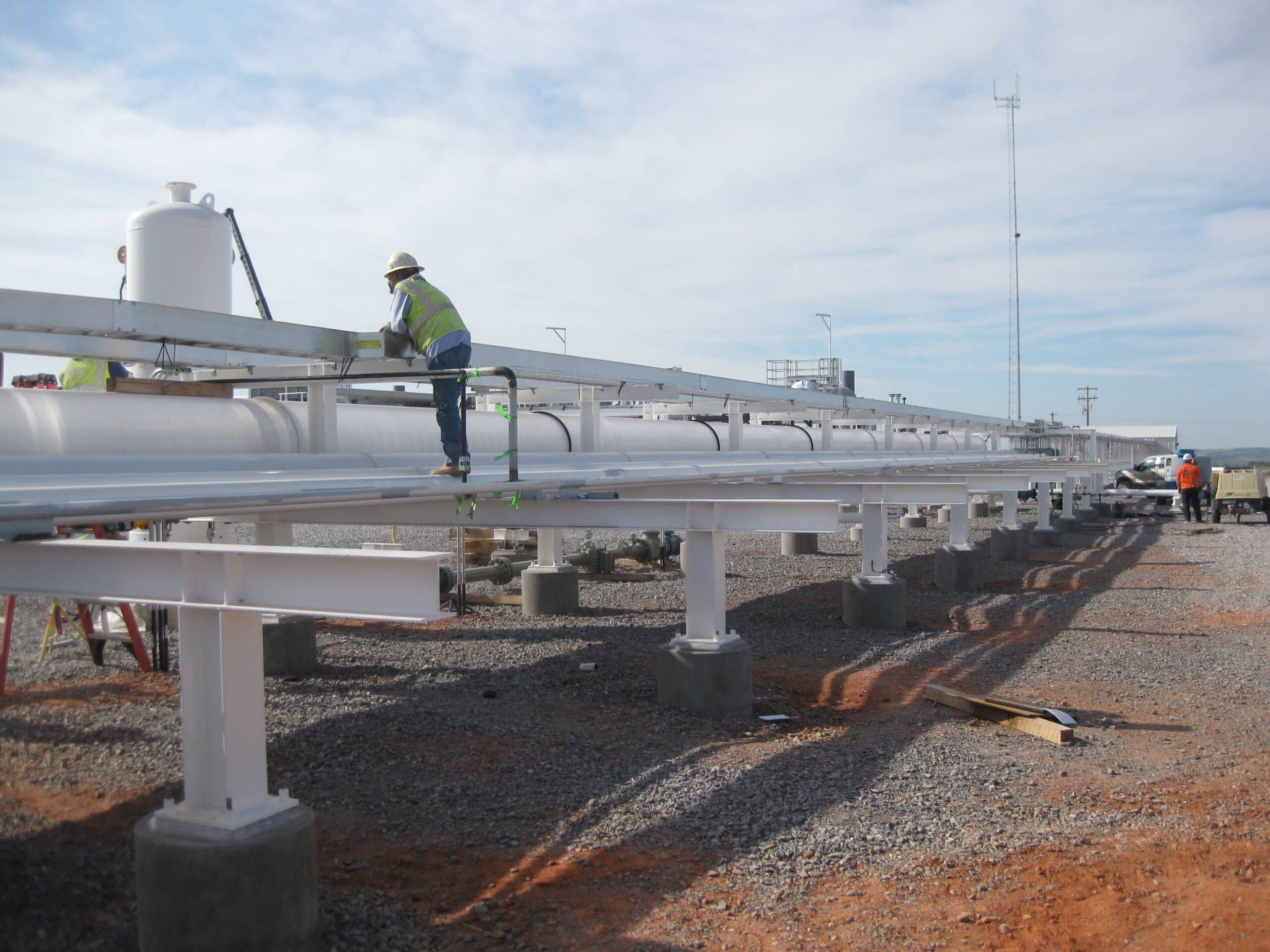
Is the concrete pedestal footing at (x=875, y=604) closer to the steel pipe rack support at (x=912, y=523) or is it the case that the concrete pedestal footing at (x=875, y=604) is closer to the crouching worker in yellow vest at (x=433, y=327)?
the crouching worker in yellow vest at (x=433, y=327)

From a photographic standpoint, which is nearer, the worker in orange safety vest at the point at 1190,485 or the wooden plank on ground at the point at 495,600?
the wooden plank on ground at the point at 495,600

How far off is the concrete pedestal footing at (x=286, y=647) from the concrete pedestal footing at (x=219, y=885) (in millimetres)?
A: 5645

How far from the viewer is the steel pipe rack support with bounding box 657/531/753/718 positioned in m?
8.25

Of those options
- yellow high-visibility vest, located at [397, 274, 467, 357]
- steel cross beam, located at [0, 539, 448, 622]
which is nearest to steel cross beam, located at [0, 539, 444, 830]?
steel cross beam, located at [0, 539, 448, 622]

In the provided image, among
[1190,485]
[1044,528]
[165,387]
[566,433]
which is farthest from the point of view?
[1190,485]

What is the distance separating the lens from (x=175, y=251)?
7.15 meters

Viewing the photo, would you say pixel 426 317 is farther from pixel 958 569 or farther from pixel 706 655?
pixel 958 569

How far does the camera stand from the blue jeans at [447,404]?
19.2 feet

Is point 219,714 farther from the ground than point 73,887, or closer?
farther from the ground

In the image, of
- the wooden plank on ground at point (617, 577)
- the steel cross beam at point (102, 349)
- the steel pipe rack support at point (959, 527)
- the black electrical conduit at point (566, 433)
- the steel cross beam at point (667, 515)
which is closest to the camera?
the steel cross beam at point (102, 349)

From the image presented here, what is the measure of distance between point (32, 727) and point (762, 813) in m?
5.73

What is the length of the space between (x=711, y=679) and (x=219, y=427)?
431cm

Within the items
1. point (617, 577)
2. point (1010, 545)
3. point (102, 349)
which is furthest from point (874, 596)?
point (1010, 545)

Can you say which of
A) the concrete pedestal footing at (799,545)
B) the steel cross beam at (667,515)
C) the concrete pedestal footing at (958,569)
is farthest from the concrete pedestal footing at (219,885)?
the concrete pedestal footing at (799,545)
